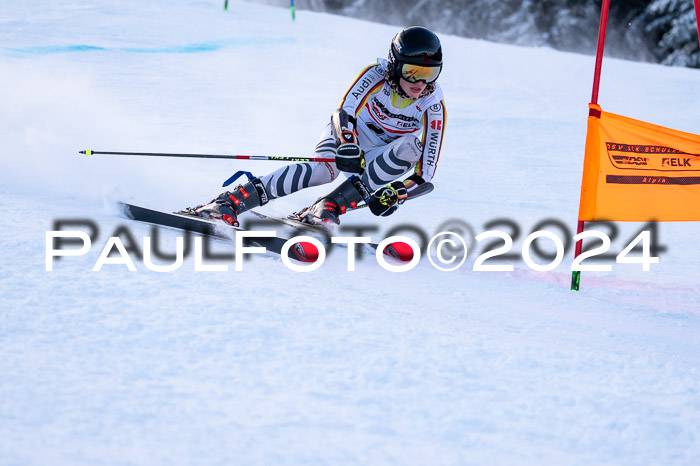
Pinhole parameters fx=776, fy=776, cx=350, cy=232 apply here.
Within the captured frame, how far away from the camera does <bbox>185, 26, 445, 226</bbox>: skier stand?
415 cm

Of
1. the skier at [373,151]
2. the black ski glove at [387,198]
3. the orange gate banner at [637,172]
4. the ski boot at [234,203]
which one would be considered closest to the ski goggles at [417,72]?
the skier at [373,151]

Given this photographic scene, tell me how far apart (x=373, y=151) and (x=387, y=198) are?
42cm

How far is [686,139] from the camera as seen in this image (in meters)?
3.59

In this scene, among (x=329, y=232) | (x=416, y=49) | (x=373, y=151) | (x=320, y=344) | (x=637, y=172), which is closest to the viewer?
(x=320, y=344)

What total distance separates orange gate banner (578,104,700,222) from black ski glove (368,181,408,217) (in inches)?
41.8

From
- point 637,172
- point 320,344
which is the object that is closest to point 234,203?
point 320,344

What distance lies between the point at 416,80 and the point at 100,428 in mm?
2696

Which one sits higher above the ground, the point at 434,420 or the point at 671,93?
the point at 671,93

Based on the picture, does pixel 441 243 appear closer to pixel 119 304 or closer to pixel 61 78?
pixel 119 304

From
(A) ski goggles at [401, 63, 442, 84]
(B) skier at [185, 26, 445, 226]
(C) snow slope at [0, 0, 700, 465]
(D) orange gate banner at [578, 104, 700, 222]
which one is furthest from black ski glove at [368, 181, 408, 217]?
(D) orange gate banner at [578, 104, 700, 222]

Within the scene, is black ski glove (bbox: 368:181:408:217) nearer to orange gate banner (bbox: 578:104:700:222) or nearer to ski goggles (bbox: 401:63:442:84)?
ski goggles (bbox: 401:63:442:84)

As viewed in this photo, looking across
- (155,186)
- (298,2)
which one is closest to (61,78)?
(155,186)

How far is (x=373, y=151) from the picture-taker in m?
4.58

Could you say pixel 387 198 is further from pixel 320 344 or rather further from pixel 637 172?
pixel 320 344
